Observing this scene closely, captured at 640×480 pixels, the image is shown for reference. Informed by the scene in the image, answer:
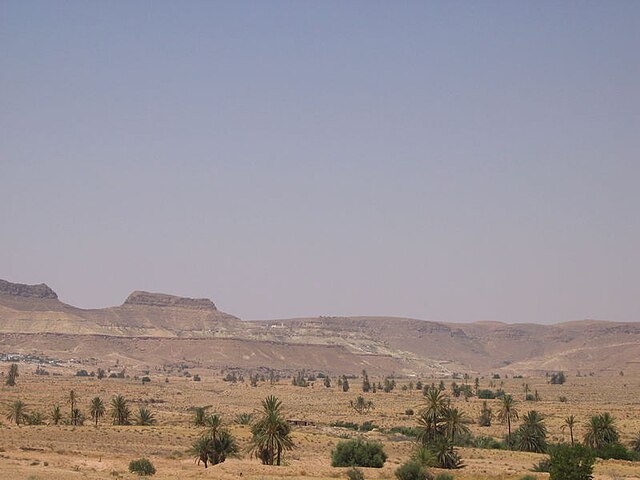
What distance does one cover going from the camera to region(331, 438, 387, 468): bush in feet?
195

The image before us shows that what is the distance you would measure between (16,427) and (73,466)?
3009 cm

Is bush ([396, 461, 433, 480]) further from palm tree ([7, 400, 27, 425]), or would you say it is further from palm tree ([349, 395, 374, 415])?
palm tree ([349, 395, 374, 415])

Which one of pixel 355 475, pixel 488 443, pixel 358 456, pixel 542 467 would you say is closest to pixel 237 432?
pixel 488 443

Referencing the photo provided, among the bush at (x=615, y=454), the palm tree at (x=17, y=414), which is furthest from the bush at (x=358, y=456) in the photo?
the palm tree at (x=17, y=414)

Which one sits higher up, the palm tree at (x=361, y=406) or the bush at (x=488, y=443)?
the palm tree at (x=361, y=406)

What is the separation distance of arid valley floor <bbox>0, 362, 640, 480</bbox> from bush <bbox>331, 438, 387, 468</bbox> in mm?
793

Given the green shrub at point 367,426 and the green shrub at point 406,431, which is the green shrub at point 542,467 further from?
the green shrub at point 367,426

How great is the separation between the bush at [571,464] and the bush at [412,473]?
763 cm

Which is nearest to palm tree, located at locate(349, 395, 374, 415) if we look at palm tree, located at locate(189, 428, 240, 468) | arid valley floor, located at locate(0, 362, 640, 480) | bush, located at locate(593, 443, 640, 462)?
arid valley floor, located at locate(0, 362, 640, 480)

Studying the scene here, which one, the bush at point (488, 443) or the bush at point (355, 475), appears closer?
the bush at point (355, 475)

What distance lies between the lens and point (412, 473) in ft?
173

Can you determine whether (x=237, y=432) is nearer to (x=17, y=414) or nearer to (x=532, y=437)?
(x=17, y=414)

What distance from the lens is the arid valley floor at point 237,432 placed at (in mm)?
54750

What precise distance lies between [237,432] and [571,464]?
40.5m
